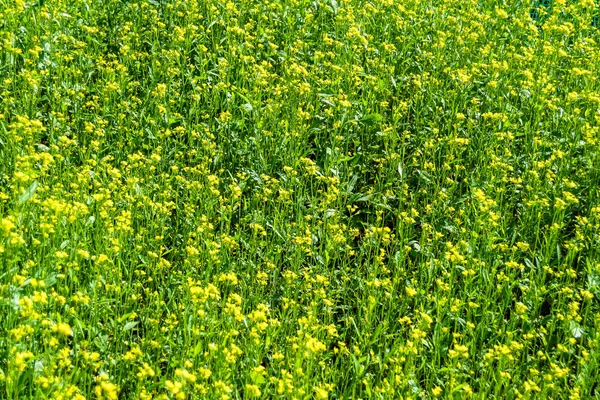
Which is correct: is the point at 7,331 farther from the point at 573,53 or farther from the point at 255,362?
the point at 573,53

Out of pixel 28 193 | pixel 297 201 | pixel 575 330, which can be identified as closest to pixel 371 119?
pixel 297 201

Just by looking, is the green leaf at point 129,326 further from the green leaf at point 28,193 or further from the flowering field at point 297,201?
the green leaf at point 28,193

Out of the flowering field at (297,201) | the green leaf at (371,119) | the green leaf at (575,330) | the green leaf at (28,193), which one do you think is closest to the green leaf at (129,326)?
the flowering field at (297,201)

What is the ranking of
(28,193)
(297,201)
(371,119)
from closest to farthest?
(28,193) → (297,201) → (371,119)

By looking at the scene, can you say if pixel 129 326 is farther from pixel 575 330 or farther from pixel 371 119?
pixel 371 119

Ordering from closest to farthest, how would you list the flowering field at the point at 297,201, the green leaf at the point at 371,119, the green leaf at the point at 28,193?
the flowering field at the point at 297,201, the green leaf at the point at 28,193, the green leaf at the point at 371,119

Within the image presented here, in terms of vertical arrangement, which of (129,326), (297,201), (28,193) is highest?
(28,193)

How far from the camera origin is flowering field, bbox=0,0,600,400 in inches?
161

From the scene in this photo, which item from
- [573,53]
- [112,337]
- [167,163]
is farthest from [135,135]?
[573,53]

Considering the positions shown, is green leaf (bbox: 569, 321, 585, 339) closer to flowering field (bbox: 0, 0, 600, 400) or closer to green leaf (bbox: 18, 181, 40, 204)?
flowering field (bbox: 0, 0, 600, 400)

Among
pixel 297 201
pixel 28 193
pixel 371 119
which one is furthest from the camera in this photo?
pixel 371 119

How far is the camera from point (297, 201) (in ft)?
17.7

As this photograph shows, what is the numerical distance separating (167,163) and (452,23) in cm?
301

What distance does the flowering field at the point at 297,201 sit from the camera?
410 cm
